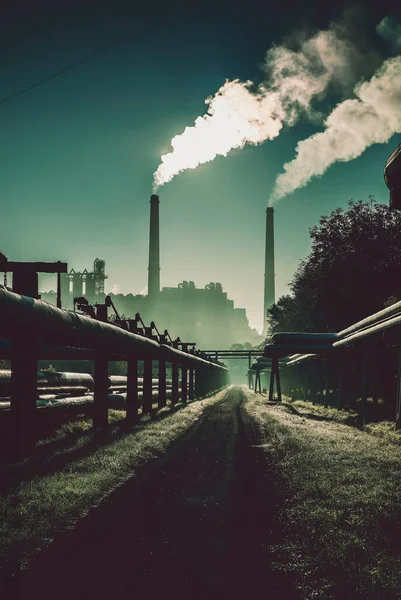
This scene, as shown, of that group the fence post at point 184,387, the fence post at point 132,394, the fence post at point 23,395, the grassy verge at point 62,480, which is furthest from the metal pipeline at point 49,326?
the fence post at point 184,387

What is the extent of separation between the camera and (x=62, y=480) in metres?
6.95

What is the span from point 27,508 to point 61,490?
776mm

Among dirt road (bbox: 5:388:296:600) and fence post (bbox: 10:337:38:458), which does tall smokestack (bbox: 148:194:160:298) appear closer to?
fence post (bbox: 10:337:38:458)

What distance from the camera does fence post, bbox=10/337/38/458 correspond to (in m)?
8.92

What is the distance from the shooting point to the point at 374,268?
120ft

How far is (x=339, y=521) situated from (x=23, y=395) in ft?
19.7

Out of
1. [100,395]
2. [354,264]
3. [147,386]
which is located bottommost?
[147,386]

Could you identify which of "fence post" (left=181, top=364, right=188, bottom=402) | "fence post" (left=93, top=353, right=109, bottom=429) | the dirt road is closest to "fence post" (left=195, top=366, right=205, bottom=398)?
"fence post" (left=181, top=364, right=188, bottom=402)

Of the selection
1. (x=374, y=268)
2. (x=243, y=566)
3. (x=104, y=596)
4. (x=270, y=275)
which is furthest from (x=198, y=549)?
(x=270, y=275)

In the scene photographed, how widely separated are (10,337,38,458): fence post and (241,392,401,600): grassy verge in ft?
13.8

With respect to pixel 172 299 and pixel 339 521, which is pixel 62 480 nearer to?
pixel 339 521

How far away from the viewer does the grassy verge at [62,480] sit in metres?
4.68

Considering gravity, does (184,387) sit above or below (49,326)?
below

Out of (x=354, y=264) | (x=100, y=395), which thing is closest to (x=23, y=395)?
(x=100, y=395)
